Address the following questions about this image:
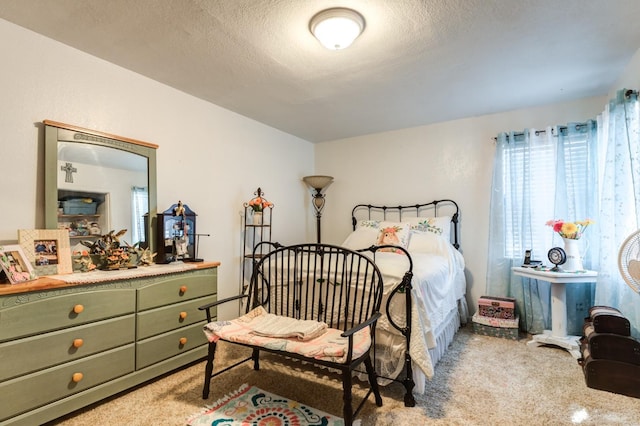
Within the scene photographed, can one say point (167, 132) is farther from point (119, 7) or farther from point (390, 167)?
point (390, 167)

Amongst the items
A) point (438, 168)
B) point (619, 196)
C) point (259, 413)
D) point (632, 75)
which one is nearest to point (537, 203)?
point (619, 196)

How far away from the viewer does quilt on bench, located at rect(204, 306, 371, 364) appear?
166 cm

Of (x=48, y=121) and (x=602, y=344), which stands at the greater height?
(x=48, y=121)

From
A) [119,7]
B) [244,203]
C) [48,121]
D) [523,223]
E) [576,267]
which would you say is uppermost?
[119,7]

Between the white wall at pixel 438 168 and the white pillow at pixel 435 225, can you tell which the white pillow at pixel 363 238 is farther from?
the white wall at pixel 438 168

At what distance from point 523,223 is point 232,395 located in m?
3.14

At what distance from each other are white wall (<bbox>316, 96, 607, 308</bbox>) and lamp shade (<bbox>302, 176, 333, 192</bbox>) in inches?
11.7

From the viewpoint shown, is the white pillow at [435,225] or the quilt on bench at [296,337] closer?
the quilt on bench at [296,337]

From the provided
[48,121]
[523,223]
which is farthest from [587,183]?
[48,121]

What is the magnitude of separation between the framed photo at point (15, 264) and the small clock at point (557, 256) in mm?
3917

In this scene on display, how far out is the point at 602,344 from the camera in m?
2.21

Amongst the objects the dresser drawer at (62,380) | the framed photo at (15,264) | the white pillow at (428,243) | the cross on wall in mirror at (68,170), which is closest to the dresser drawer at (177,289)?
the dresser drawer at (62,380)

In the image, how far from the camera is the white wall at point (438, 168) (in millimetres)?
3602

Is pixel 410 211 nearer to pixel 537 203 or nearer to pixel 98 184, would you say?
pixel 537 203
